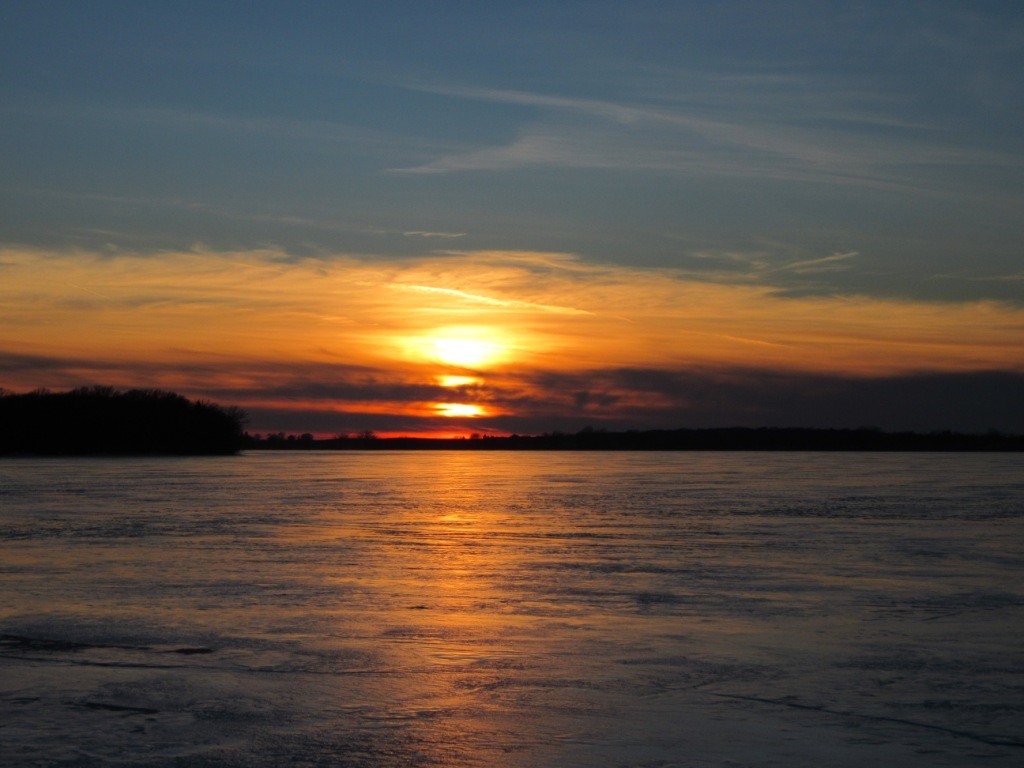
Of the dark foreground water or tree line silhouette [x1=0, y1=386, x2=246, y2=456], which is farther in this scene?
tree line silhouette [x1=0, y1=386, x2=246, y2=456]

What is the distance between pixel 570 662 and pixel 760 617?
2.74 metres

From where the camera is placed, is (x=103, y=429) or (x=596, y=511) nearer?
(x=596, y=511)

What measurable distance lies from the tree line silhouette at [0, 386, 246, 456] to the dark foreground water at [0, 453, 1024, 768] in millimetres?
89583

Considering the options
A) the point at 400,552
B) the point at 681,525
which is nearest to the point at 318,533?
the point at 400,552

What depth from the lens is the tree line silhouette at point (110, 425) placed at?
102 metres

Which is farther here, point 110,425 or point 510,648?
point 110,425

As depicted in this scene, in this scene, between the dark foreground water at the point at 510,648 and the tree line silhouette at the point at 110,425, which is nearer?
the dark foreground water at the point at 510,648

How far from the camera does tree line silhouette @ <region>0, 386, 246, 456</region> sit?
101812 millimetres

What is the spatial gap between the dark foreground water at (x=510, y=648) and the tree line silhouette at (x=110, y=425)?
89.6 meters

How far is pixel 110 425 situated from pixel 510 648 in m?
103

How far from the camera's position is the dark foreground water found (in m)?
5.78

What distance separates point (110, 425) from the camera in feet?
343

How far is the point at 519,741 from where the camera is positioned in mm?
5785

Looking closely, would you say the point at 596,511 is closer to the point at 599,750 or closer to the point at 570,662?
the point at 570,662
